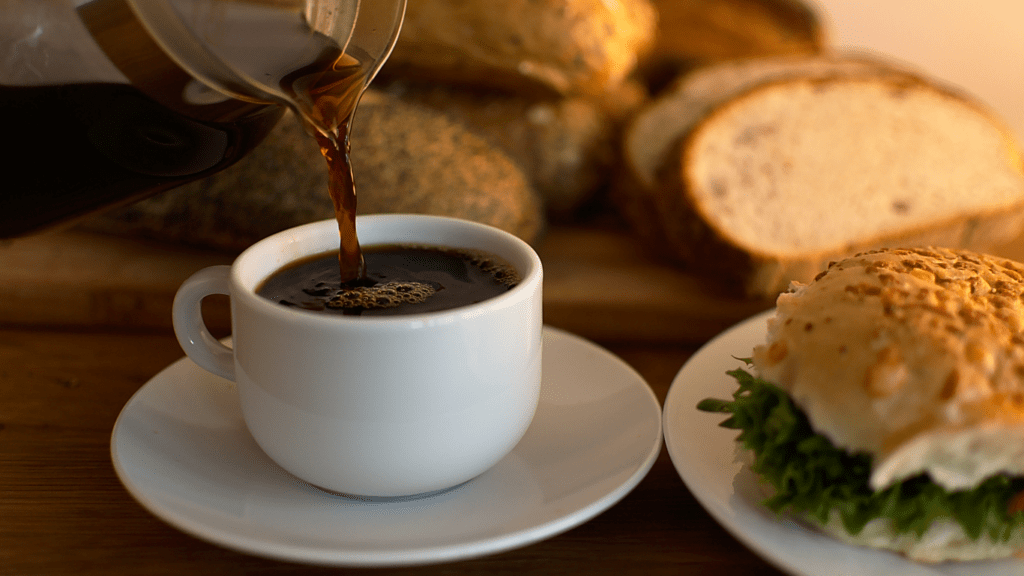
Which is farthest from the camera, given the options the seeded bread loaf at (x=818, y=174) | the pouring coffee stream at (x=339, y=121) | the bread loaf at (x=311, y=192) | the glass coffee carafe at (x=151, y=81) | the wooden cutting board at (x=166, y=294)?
the seeded bread loaf at (x=818, y=174)

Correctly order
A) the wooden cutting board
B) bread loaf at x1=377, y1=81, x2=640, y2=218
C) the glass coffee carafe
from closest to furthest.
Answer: the glass coffee carafe, the wooden cutting board, bread loaf at x1=377, y1=81, x2=640, y2=218

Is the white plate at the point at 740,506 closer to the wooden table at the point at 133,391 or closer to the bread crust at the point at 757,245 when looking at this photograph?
the wooden table at the point at 133,391

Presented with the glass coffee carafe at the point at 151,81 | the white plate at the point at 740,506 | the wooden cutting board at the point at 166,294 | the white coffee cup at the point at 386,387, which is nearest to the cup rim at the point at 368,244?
the white coffee cup at the point at 386,387

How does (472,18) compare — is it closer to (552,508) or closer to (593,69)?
(593,69)

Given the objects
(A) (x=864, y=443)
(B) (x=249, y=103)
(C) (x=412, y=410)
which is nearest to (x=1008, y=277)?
(A) (x=864, y=443)

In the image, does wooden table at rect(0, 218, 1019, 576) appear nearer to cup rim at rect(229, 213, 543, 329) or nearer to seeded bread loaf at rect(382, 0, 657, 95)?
cup rim at rect(229, 213, 543, 329)

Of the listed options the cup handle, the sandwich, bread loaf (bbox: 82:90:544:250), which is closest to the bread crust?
bread loaf (bbox: 82:90:544:250)
